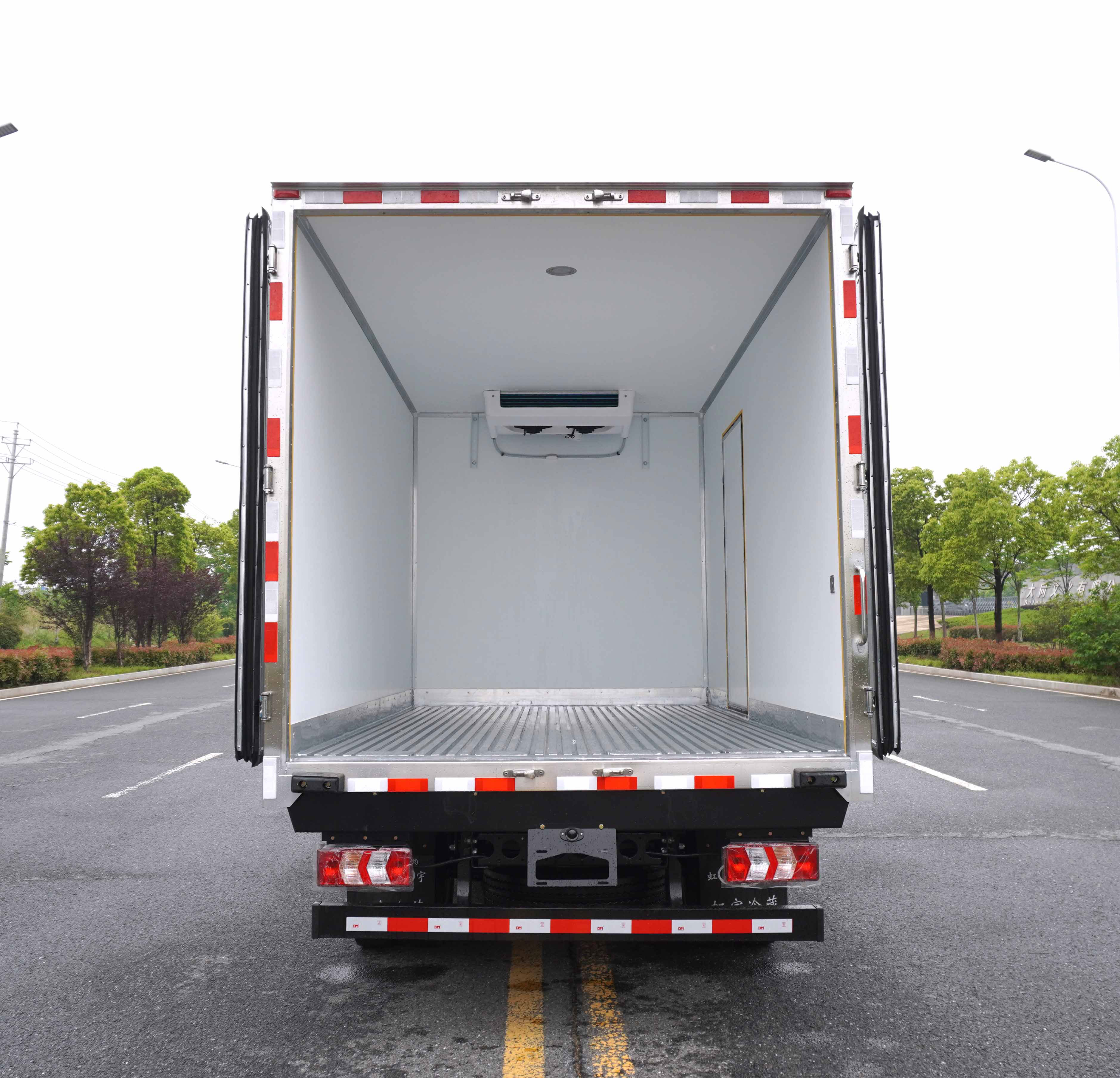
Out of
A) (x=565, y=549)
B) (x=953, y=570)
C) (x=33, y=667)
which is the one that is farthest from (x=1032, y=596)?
(x=565, y=549)

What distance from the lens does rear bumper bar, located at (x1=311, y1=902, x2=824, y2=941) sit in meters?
3.18

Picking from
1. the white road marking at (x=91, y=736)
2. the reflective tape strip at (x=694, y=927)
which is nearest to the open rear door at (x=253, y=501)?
the reflective tape strip at (x=694, y=927)

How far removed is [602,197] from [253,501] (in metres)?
1.63

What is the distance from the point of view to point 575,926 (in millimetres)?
3174

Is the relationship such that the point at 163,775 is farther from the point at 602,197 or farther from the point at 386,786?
the point at 602,197

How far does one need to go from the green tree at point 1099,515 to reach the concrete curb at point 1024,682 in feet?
8.34

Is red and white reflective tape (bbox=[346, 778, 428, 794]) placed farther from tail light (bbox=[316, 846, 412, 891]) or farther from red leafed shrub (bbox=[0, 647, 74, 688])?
red leafed shrub (bbox=[0, 647, 74, 688])

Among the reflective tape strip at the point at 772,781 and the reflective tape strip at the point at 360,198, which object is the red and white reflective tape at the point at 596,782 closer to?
the reflective tape strip at the point at 772,781

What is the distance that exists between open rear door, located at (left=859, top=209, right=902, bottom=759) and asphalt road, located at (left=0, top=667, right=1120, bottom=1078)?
1.07 m

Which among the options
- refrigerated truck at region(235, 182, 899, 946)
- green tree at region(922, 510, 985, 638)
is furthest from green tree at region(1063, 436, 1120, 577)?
refrigerated truck at region(235, 182, 899, 946)

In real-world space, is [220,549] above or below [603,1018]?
above

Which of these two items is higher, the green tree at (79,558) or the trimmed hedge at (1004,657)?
the green tree at (79,558)

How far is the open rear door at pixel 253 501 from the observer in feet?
10.3

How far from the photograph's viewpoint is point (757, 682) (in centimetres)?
497
